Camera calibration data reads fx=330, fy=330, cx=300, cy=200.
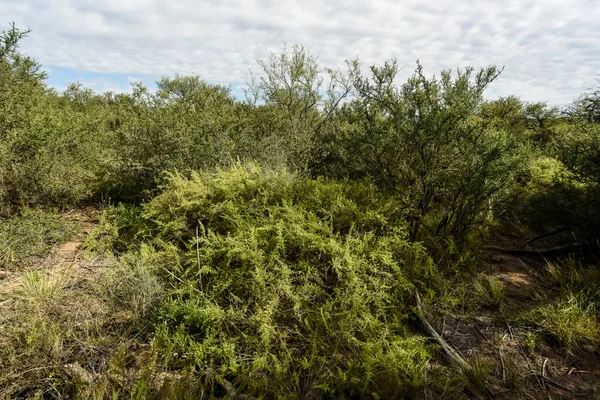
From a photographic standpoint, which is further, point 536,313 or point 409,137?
point 409,137

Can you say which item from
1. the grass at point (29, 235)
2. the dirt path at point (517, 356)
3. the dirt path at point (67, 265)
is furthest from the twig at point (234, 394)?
the grass at point (29, 235)

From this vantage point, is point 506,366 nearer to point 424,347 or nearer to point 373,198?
point 424,347

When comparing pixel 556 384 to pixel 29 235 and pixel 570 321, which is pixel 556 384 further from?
pixel 29 235

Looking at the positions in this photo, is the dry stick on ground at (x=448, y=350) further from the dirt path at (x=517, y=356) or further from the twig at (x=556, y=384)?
the twig at (x=556, y=384)

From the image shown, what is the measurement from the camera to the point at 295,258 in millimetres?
3727

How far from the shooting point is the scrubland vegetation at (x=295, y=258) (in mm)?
2799

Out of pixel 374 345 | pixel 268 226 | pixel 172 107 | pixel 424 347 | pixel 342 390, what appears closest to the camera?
pixel 342 390

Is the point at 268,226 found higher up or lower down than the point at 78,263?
higher up

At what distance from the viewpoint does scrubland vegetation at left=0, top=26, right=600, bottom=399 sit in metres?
2.80

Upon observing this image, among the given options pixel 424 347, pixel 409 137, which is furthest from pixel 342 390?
pixel 409 137

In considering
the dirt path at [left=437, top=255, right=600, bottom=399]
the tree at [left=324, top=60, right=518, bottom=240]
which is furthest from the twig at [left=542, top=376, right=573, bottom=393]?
the tree at [left=324, top=60, right=518, bottom=240]

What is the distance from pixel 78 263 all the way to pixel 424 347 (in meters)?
4.19

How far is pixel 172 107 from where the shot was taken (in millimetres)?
6250

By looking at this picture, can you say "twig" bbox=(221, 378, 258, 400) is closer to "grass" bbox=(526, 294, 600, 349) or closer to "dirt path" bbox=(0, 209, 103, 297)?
"dirt path" bbox=(0, 209, 103, 297)
